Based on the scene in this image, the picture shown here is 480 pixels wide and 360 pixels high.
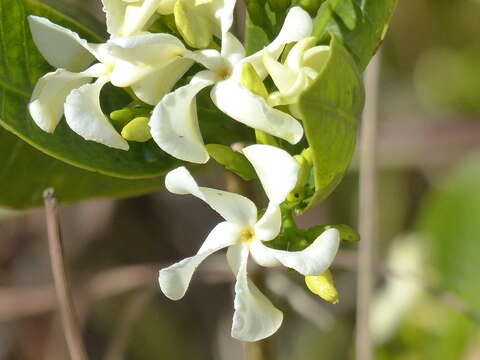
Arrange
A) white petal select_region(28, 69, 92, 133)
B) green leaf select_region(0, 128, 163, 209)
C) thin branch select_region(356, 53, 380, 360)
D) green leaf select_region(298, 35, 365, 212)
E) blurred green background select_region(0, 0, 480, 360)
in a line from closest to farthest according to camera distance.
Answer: green leaf select_region(298, 35, 365, 212) → white petal select_region(28, 69, 92, 133) → green leaf select_region(0, 128, 163, 209) → thin branch select_region(356, 53, 380, 360) → blurred green background select_region(0, 0, 480, 360)

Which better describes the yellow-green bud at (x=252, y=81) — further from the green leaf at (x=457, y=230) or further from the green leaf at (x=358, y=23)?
the green leaf at (x=457, y=230)

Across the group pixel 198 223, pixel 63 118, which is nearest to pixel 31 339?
pixel 198 223

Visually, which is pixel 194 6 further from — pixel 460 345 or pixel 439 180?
pixel 439 180

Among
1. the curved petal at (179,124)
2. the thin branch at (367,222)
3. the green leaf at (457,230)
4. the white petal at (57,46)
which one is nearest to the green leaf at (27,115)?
the white petal at (57,46)

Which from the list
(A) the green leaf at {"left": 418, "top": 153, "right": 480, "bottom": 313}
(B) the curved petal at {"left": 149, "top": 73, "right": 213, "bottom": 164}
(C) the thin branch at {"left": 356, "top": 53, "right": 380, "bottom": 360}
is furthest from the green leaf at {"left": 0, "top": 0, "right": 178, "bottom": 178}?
(A) the green leaf at {"left": 418, "top": 153, "right": 480, "bottom": 313}

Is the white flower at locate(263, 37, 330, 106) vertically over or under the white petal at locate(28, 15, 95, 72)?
over

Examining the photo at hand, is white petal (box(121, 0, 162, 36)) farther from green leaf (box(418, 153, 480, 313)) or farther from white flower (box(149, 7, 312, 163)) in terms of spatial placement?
green leaf (box(418, 153, 480, 313))
